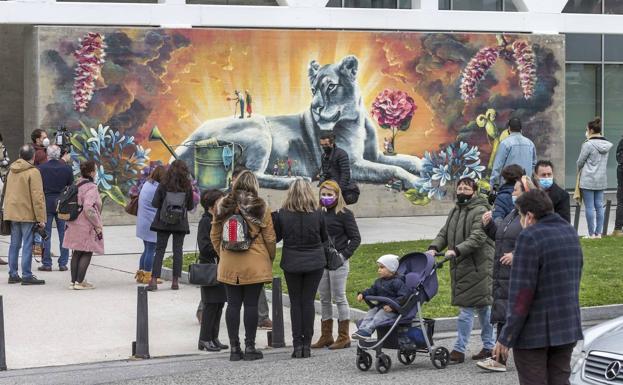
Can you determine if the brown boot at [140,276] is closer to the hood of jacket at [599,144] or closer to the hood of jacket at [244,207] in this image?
the hood of jacket at [244,207]

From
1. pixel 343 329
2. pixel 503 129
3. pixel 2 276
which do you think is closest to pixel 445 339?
pixel 343 329

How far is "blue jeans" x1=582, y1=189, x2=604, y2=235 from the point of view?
20875mm

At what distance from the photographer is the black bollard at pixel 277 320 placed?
1302 cm

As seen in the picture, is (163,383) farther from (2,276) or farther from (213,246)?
(2,276)

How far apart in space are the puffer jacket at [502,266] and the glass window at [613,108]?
19.2 meters

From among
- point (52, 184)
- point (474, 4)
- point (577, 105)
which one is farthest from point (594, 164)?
point (577, 105)

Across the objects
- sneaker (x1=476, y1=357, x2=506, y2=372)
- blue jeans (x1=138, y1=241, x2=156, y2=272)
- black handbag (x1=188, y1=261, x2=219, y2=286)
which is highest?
black handbag (x1=188, y1=261, x2=219, y2=286)

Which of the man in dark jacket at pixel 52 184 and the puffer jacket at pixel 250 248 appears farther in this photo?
the man in dark jacket at pixel 52 184

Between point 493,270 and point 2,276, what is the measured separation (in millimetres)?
8889

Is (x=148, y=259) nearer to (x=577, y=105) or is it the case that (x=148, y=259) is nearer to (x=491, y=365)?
(x=491, y=365)

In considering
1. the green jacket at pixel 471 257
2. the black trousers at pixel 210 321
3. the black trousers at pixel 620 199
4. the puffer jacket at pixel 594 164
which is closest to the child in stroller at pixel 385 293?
the green jacket at pixel 471 257

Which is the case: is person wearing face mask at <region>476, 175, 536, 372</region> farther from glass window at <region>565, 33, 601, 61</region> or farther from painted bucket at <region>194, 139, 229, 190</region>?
glass window at <region>565, 33, 601, 61</region>

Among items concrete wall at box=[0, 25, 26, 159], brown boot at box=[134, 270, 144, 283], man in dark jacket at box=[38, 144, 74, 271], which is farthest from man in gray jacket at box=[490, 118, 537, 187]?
concrete wall at box=[0, 25, 26, 159]

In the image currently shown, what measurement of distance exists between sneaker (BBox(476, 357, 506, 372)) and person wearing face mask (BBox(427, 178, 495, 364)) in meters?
0.40
